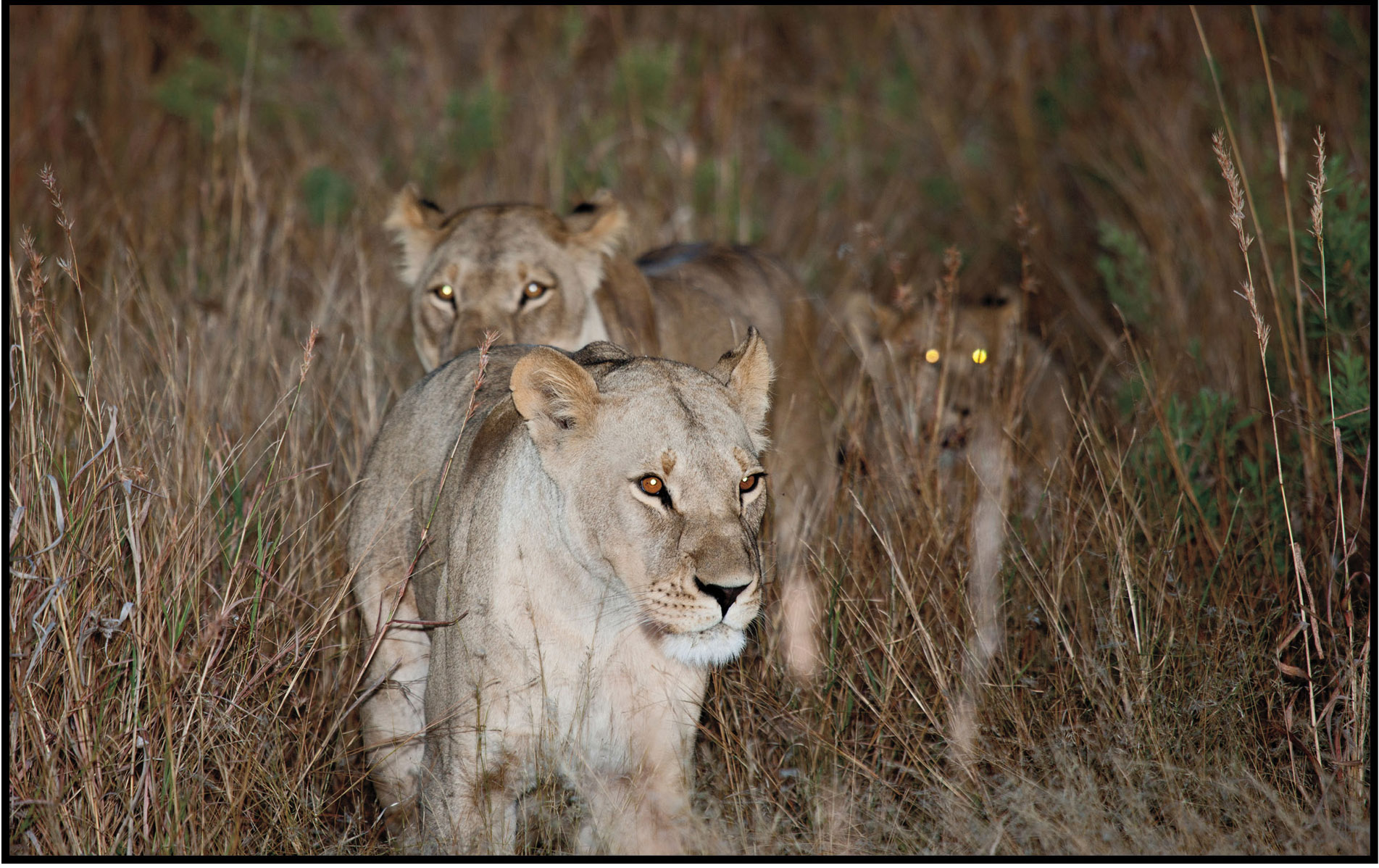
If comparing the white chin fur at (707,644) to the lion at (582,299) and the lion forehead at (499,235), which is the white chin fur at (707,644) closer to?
the lion at (582,299)

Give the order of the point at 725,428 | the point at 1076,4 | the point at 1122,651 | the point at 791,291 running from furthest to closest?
the point at 1076,4 < the point at 791,291 < the point at 1122,651 < the point at 725,428

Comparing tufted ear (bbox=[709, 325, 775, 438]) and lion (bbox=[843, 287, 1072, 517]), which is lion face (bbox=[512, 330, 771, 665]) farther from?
lion (bbox=[843, 287, 1072, 517])

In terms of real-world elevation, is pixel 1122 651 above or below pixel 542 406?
below

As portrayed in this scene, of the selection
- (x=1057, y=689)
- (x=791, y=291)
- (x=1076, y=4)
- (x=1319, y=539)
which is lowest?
(x=1057, y=689)

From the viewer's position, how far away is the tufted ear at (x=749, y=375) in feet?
10.3

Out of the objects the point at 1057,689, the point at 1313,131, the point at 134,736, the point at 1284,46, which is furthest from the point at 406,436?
the point at 1284,46

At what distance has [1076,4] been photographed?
9617mm

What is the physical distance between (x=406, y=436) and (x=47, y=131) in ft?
18.2

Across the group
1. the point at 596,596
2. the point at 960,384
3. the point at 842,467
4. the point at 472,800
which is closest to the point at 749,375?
the point at 596,596

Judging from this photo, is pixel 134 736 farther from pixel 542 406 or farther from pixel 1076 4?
pixel 1076 4

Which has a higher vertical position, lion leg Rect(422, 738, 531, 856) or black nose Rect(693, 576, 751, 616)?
black nose Rect(693, 576, 751, 616)

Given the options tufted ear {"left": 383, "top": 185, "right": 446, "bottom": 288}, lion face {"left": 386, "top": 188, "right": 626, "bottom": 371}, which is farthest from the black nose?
tufted ear {"left": 383, "top": 185, "right": 446, "bottom": 288}

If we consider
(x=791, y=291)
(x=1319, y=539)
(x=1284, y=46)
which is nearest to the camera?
(x=1319, y=539)

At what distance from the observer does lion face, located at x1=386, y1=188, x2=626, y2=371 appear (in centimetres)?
513
